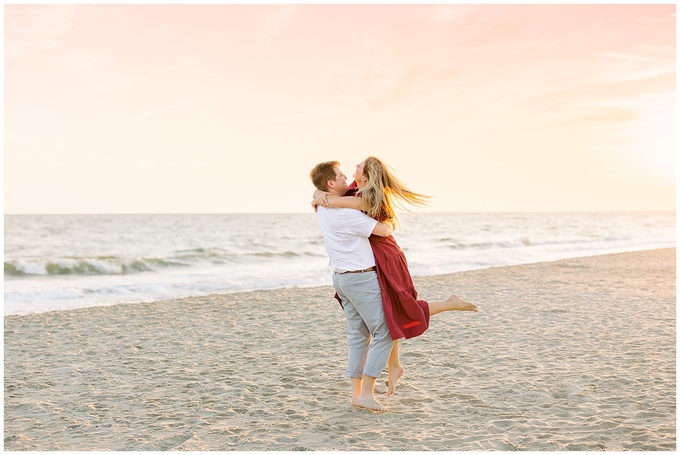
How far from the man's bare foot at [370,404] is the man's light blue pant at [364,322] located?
0.55 ft

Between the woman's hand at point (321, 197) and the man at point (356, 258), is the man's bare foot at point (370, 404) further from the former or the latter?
the woman's hand at point (321, 197)

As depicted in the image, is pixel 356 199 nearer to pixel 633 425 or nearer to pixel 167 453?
pixel 167 453

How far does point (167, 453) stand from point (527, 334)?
15.6ft

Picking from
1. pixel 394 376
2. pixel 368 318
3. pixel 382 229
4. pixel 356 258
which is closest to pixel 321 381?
pixel 394 376

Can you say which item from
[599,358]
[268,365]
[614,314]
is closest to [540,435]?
[599,358]

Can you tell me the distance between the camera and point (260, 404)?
474 cm

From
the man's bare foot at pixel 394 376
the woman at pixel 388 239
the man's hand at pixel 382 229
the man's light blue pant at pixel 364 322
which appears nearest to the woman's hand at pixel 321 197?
the woman at pixel 388 239

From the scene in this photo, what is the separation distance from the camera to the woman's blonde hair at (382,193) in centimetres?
418

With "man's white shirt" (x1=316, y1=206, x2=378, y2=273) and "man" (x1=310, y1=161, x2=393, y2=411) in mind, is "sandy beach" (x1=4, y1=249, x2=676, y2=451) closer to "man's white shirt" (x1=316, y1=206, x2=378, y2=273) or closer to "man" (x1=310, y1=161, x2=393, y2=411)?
"man" (x1=310, y1=161, x2=393, y2=411)

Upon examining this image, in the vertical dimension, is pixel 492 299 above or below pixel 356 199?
below

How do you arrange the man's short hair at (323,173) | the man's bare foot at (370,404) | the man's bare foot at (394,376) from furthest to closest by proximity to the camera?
1. the man's bare foot at (394,376)
2. the man's bare foot at (370,404)
3. the man's short hair at (323,173)

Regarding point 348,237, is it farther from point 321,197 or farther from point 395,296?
point 395,296

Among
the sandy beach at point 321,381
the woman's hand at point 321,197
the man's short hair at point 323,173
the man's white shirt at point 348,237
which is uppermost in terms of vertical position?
the man's short hair at point 323,173

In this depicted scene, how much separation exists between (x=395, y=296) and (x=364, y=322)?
0.32m
